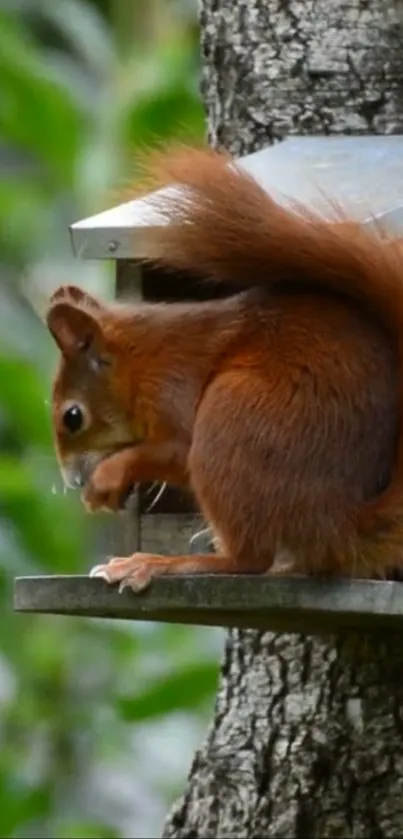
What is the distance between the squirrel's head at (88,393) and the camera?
209 cm

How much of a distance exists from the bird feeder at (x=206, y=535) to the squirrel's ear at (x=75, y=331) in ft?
0.28

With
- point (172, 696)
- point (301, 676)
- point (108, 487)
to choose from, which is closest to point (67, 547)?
point (172, 696)

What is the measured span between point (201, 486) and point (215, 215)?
0.80ft

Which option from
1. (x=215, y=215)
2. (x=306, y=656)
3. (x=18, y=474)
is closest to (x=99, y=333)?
(x=215, y=215)

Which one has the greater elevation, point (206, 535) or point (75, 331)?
point (75, 331)

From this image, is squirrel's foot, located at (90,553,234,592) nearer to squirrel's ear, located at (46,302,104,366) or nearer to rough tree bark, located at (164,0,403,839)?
squirrel's ear, located at (46,302,104,366)

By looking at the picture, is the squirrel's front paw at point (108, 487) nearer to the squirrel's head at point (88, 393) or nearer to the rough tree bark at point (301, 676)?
the squirrel's head at point (88, 393)

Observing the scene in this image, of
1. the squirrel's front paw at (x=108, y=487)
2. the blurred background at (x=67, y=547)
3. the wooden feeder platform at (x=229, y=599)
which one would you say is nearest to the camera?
the wooden feeder platform at (x=229, y=599)

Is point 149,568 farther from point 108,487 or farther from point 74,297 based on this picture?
point 74,297

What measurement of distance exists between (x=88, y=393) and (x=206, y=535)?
0.27 meters

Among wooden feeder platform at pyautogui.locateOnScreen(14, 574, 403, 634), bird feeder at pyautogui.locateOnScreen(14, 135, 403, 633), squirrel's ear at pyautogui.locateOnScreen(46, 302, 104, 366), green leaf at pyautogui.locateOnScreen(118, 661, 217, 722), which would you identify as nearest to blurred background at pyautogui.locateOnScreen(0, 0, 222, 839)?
green leaf at pyautogui.locateOnScreen(118, 661, 217, 722)

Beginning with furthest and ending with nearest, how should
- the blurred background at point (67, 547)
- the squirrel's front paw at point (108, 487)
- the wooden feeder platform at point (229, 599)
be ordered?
the blurred background at point (67, 547) → the squirrel's front paw at point (108, 487) → the wooden feeder platform at point (229, 599)

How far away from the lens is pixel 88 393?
2.10 meters

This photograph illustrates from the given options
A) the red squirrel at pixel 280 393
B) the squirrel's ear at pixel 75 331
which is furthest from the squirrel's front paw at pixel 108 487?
the squirrel's ear at pixel 75 331
